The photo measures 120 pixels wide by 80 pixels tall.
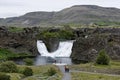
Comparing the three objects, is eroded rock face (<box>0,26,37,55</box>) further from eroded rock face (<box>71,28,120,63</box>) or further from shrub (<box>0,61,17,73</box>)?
shrub (<box>0,61,17,73</box>)

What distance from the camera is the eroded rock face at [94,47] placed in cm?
15025

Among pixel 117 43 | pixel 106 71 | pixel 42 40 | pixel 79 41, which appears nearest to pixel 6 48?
pixel 42 40

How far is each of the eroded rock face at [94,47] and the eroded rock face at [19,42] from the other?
2656 cm

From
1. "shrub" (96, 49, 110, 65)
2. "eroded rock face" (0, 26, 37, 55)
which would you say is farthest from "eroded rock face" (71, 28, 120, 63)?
"shrub" (96, 49, 110, 65)

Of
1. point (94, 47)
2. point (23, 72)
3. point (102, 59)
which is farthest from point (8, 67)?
point (94, 47)

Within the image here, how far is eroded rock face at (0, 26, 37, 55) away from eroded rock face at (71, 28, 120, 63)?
87.2 feet

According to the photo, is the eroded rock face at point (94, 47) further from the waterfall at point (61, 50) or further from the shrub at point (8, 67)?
the shrub at point (8, 67)

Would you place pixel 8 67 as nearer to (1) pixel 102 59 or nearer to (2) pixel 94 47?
(1) pixel 102 59

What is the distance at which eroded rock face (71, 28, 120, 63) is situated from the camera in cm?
15025

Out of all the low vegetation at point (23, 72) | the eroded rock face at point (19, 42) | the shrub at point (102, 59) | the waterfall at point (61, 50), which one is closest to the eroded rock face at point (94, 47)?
the waterfall at point (61, 50)

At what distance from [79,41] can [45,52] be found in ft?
74.9

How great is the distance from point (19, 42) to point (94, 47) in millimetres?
47822

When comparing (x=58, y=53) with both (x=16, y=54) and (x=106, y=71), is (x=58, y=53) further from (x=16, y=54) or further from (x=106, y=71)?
(x=106, y=71)

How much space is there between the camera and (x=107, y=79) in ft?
244
